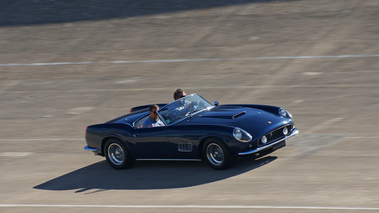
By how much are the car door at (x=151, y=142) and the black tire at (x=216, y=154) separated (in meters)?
0.83

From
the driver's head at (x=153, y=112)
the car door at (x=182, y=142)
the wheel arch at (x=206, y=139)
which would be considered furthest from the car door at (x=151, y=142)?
the wheel arch at (x=206, y=139)

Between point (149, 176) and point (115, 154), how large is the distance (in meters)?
1.11

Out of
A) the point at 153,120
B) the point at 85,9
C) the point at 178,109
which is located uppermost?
the point at 85,9

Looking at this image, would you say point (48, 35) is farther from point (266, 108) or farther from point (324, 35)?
point (266, 108)

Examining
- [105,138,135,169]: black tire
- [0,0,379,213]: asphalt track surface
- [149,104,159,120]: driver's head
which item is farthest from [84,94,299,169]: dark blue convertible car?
[0,0,379,213]: asphalt track surface

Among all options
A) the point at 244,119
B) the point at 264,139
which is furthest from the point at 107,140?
the point at 264,139

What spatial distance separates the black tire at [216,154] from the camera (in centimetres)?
967

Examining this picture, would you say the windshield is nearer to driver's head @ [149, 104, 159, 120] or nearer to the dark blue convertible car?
the dark blue convertible car

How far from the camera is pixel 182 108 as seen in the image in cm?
1081

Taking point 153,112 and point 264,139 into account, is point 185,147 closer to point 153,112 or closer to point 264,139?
point 153,112

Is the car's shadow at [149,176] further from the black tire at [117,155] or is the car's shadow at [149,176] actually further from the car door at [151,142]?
the car door at [151,142]

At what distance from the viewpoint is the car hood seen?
32.3ft

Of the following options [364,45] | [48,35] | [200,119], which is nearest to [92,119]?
[200,119]

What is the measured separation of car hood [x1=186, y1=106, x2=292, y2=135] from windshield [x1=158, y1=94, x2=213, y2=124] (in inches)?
8.2
